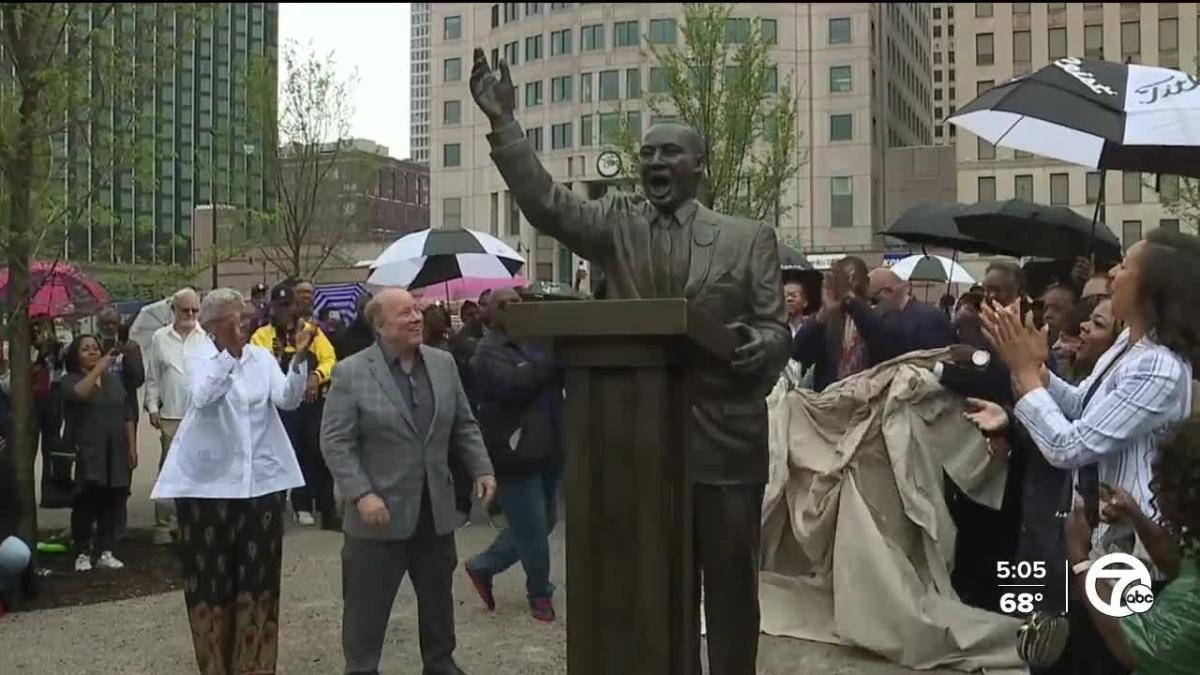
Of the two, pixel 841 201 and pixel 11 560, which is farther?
pixel 841 201

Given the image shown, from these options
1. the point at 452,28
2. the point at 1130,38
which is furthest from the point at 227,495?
the point at 452,28

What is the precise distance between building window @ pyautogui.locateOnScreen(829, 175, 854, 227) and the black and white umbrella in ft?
186

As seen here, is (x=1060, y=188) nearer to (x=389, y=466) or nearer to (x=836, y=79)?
(x=836, y=79)

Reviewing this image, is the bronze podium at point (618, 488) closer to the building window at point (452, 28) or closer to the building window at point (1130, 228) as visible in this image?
the building window at point (1130, 228)

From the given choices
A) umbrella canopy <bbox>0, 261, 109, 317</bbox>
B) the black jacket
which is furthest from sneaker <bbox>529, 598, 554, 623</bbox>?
umbrella canopy <bbox>0, 261, 109, 317</bbox>

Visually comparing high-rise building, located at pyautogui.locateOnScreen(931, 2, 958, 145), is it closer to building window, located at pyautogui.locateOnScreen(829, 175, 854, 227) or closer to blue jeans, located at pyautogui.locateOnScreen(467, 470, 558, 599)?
building window, located at pyautogui.locateOnScreen(829, 175, 854, 227)

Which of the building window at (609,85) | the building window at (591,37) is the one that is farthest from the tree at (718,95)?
the building window at (591,37)

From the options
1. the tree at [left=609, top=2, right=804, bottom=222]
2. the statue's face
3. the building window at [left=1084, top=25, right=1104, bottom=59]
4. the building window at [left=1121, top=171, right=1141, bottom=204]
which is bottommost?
the statue's face

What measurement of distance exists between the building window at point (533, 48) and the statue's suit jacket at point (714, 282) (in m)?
73.1

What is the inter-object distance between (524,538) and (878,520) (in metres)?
2.12

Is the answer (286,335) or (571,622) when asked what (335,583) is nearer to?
(286,335)

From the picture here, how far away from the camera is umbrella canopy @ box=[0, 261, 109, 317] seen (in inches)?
364

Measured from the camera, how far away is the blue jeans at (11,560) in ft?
24.3

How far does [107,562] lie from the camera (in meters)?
8.91
